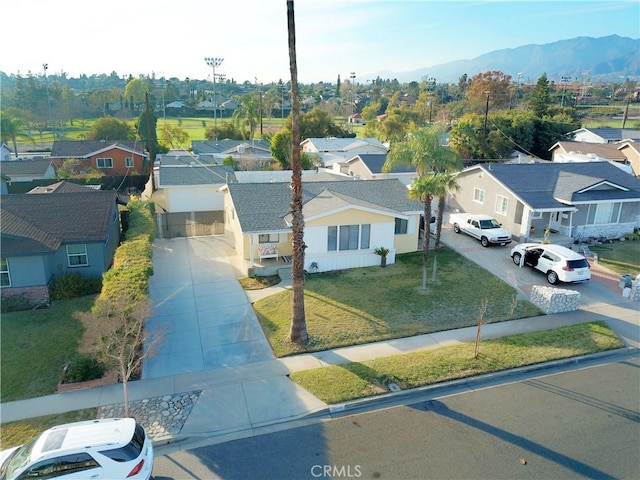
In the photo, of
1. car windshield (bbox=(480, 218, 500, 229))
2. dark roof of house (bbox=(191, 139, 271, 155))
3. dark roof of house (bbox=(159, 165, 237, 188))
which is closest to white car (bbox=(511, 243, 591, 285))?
car windshield (bbox=(480, 218, 500, 229))

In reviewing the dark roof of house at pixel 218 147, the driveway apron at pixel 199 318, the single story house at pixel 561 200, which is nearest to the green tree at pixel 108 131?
the dark roof of house at pixel 218 147

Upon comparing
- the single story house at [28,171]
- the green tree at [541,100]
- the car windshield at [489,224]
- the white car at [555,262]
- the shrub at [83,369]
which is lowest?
the shrub at [83,369]

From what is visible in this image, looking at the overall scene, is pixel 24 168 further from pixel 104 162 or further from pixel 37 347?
pixel 37 347

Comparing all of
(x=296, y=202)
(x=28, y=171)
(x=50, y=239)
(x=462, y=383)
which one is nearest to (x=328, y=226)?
(x=296, y=202)

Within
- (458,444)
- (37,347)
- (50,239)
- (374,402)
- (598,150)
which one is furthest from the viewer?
(598,150)

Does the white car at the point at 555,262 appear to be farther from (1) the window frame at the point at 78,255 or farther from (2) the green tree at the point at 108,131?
(2) the green tree at the point at 108,131

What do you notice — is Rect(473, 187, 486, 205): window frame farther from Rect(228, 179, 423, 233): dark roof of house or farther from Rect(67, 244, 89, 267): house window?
Rect(67, 244, 89, 267): house window
